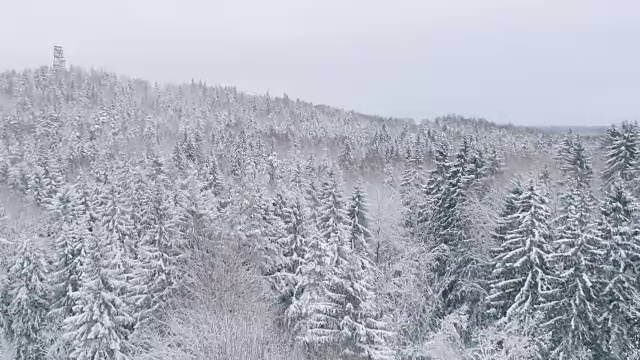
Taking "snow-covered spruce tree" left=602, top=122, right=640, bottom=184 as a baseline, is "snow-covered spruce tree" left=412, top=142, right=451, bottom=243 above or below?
below

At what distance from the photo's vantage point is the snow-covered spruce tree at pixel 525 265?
25.9m

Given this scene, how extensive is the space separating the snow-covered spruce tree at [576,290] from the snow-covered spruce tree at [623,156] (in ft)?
59.8

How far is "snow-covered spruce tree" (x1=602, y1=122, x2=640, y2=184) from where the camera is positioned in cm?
4191

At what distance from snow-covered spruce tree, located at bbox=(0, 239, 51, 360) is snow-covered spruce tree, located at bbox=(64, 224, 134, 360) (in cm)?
546

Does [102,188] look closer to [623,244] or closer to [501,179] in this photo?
[501,179]

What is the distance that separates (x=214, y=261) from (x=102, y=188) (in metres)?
28.8

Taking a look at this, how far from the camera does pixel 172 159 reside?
7731cm

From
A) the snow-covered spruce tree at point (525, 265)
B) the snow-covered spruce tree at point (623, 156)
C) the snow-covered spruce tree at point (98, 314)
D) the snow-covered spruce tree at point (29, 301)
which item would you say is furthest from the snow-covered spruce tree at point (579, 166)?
the snow-covered spruce tree at point (29, 301)

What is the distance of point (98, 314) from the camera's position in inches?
1043

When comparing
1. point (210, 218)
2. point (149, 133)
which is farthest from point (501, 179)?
point (149, 133)

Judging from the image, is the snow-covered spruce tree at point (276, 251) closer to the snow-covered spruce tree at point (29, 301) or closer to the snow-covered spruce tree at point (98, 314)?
the snow-covered spruce tree at point (98, 314)

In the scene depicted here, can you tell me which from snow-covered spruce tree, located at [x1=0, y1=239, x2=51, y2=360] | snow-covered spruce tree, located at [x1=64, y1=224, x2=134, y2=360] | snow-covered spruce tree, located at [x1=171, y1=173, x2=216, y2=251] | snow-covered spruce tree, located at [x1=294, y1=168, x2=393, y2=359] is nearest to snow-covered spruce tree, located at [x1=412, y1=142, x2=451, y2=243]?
snow-covered spruce tree, located at [x1=294, y1=168, x2=393, y2=359]

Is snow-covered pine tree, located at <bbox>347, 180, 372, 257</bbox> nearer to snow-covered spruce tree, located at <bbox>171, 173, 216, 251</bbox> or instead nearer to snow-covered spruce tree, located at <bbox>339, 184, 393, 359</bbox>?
snow-covered spruce tree, located at <bbox>171, 173, 216, 251</bbox>

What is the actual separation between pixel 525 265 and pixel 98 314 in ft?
69.4
